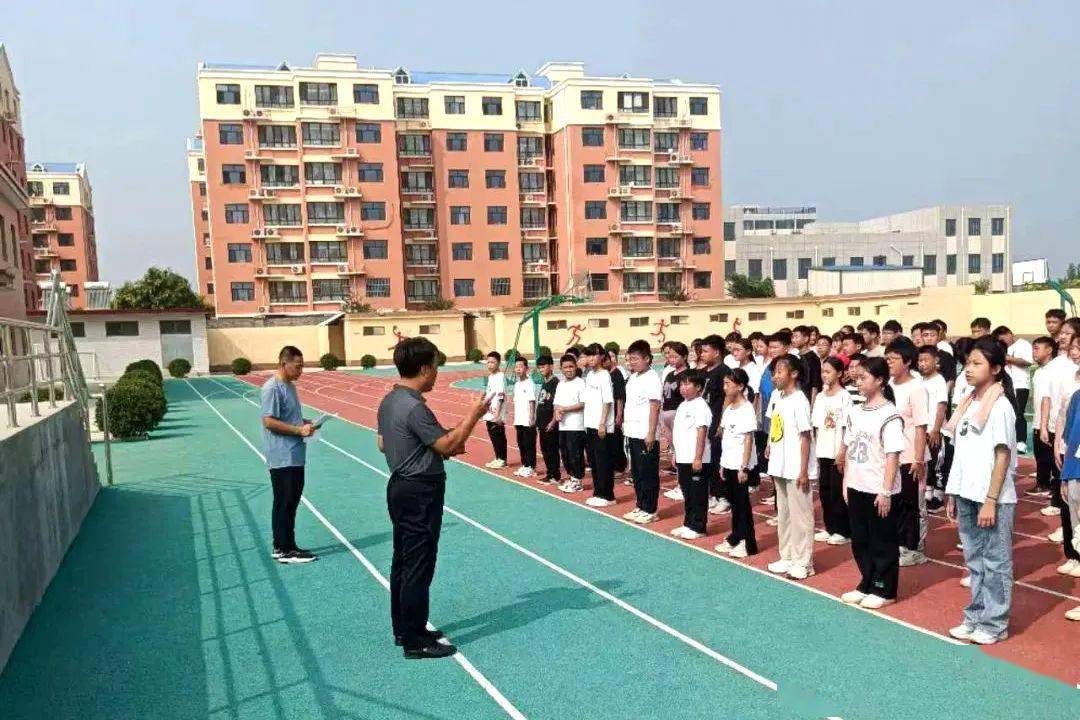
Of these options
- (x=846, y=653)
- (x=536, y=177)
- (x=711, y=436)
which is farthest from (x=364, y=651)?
(x=536, y=177)

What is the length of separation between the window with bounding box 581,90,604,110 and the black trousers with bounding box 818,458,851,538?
45843 millimetres

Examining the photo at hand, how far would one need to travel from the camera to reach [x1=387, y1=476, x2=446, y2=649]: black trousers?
15.3 ft

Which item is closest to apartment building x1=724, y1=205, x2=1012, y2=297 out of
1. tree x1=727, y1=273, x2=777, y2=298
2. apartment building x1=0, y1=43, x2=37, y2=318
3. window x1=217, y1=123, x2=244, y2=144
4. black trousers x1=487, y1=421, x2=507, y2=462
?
tree x1=727, y1=273, x2=777, y2=298

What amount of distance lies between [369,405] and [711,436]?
15508mm

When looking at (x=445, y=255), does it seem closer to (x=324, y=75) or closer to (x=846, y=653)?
(x=324, y=75)

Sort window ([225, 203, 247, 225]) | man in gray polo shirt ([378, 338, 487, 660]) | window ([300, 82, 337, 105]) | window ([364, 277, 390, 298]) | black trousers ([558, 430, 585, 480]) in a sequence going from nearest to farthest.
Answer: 1. man in gray polo shirt ([378, 338, 487, 660])
2. black trousers ([558, 430, 585, 480])
3. window ([225, 203, 247, 225])
4. window ([300, 82, 337, 105])
5. window ([364, 277, 390, 298])

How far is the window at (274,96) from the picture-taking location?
147 feet

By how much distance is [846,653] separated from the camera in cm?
470

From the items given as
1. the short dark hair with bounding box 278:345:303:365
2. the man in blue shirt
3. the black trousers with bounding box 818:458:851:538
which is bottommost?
the black trousers with bounding box 818:458:851:538

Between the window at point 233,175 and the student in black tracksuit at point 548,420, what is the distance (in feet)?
132

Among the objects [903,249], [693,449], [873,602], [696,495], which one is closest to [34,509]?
[693,449]

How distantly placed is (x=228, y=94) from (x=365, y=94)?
7596 mm

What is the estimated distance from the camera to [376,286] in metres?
47.4

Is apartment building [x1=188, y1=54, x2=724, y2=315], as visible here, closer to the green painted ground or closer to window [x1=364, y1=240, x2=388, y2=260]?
window [x1=364, y1=240, x2=388, y2=260]
